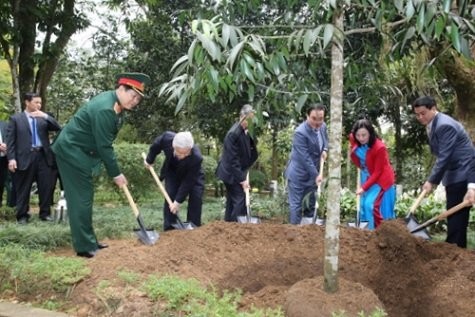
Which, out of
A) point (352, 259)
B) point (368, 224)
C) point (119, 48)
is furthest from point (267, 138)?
point (352, 259)

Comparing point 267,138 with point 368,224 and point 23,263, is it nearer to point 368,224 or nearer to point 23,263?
point 368,224

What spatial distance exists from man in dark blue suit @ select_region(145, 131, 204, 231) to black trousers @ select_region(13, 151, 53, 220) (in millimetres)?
1892

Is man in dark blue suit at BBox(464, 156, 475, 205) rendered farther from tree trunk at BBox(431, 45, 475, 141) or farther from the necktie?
the necktie

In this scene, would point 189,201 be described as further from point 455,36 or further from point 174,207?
point 455,36

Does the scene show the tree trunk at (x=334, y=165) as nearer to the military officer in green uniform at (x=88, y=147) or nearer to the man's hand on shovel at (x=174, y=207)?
the military officer in green uniform at (x=88, y=147)

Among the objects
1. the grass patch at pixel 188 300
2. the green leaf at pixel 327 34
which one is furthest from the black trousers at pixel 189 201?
the green leaf at pixel 327 34

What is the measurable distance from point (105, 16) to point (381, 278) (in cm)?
1288

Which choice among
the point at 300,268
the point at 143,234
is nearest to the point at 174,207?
the point at 143,234

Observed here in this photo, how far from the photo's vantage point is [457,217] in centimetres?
563

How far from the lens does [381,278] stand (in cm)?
479

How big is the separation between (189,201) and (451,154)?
2974 mm

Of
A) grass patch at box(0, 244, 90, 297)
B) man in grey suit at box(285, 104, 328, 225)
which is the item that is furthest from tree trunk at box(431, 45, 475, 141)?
grass patch at box(0, 244, 90, 297)

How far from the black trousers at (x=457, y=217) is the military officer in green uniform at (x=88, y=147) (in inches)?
127

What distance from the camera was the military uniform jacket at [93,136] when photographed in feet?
16.2
